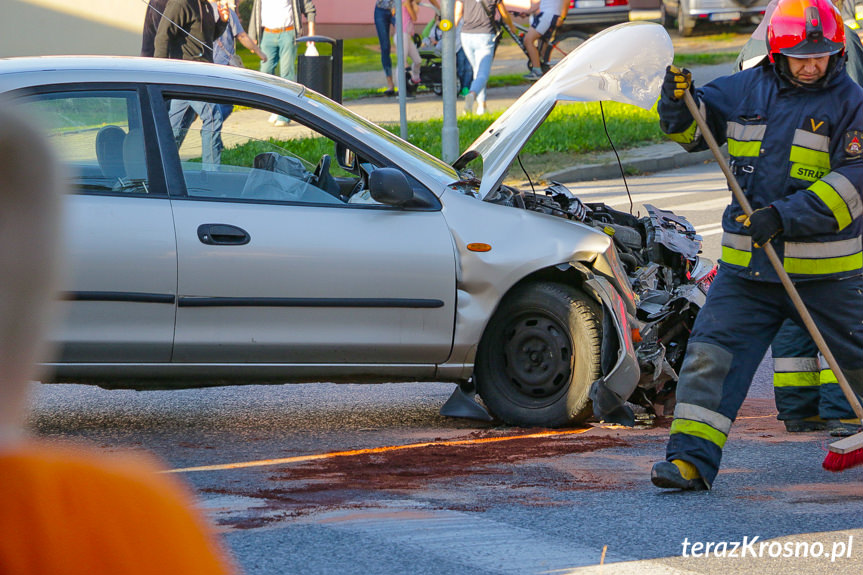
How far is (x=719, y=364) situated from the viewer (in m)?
4.83

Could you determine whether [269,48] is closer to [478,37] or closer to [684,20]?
[478,37]

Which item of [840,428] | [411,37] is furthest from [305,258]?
[411,37]

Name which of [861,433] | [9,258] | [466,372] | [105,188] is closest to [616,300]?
[466,372]

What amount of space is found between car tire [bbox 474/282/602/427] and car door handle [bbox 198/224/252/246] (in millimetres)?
1230

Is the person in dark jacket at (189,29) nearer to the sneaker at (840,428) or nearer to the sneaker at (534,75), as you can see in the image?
the sneaker at (840,428)

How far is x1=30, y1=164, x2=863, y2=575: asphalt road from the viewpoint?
13.3 ft

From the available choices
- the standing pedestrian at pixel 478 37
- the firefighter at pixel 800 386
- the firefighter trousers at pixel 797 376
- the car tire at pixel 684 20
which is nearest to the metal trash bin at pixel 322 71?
the standing pedestrian at pixel 478 37

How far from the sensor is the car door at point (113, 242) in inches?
211

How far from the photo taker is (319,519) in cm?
441

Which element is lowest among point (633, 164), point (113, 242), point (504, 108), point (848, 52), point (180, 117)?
point (633, 164)

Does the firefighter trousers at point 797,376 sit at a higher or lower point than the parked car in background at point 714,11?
lower

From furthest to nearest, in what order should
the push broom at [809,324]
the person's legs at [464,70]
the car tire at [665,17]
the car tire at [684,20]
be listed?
the car tire at [665,17] → the car tire at [684,20] → the person's legs at [464,70] → the push broom at [809,324]

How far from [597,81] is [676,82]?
36.2 inches

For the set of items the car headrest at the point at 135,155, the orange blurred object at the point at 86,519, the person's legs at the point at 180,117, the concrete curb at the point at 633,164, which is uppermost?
the orange blurred object at the point at 86,519
